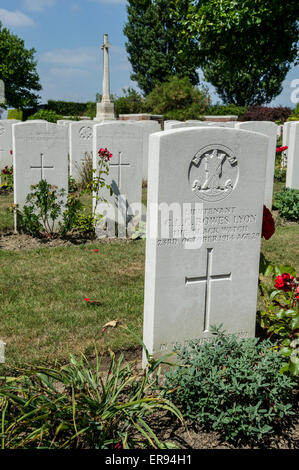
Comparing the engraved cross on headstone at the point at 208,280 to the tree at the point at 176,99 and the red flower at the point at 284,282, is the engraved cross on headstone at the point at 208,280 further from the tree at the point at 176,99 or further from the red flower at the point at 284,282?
the tree at the point at 176,99

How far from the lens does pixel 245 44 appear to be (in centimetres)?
1317

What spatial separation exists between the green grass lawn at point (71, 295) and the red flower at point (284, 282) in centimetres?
130

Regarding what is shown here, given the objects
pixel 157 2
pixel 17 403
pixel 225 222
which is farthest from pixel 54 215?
pixel 157 2

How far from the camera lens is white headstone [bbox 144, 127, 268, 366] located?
120 inches

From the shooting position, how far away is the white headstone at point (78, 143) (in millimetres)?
10859

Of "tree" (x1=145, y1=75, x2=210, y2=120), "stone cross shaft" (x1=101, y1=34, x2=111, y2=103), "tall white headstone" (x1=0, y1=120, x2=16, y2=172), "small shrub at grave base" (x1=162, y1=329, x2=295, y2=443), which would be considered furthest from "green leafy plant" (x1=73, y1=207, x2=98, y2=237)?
"tree" (x1=145, y1=75, x2=210, y2=120)

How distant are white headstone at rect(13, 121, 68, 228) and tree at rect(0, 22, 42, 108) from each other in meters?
28.1

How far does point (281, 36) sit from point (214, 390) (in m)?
12.8

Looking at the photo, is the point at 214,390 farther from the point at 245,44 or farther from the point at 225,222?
the point at 245,44

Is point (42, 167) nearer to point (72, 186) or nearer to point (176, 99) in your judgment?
point (72, 186)

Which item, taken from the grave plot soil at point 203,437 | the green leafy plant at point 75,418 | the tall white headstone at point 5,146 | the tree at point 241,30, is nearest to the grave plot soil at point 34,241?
the green leafy plant at point 75,418

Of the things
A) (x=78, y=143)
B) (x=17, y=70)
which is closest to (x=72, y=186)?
(x=78, y=143)

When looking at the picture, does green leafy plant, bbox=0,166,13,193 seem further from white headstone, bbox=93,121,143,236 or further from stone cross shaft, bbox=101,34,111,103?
stone cross shaft, bbox=101,34,111,103

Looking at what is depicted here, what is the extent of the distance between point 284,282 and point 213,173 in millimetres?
952
